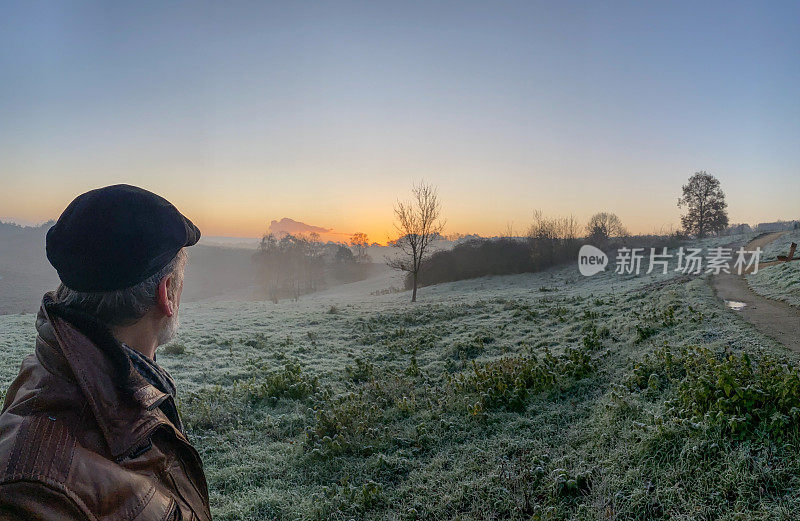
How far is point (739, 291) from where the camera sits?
59.3ft

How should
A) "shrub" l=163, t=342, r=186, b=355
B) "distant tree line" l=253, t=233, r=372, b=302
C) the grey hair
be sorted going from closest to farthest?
1. the grey hair
2. "shrub" l=163, t=342, r=186, b=355
3. "distant tree line" l=253, t=233, r=372, b=302

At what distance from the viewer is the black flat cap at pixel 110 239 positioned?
2.09 metres

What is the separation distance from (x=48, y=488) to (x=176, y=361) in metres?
Result: 12.9

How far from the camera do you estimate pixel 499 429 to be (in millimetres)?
7500

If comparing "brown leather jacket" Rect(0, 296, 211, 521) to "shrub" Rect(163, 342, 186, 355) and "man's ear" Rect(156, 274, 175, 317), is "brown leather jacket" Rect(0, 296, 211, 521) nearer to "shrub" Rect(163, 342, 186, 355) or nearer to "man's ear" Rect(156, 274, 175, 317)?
"man's ear" Rect(156, 274, 175, 317)

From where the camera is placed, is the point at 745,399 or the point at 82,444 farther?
the point at 745,399

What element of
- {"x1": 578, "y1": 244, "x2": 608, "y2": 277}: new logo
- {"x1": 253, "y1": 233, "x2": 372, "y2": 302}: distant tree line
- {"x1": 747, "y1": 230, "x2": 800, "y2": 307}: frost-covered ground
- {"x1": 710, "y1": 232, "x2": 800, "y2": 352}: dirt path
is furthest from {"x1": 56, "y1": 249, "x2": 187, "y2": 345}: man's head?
{"x1": 253, "y1": 233, "x2": 372, "y2": 302}: distant tree line

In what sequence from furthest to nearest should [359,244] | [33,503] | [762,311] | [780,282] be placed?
[359,244] < [780,282] < [762,311] < [33,503]

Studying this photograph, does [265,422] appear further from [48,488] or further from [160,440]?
[48,488]

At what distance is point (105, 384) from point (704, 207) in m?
66.3

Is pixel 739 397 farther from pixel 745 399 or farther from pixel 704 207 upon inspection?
pixel 704 207

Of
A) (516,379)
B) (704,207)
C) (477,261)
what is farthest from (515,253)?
(516,379)

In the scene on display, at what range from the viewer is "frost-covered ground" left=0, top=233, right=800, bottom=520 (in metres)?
5.06

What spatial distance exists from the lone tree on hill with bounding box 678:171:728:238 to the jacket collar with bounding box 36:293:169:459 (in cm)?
6472
